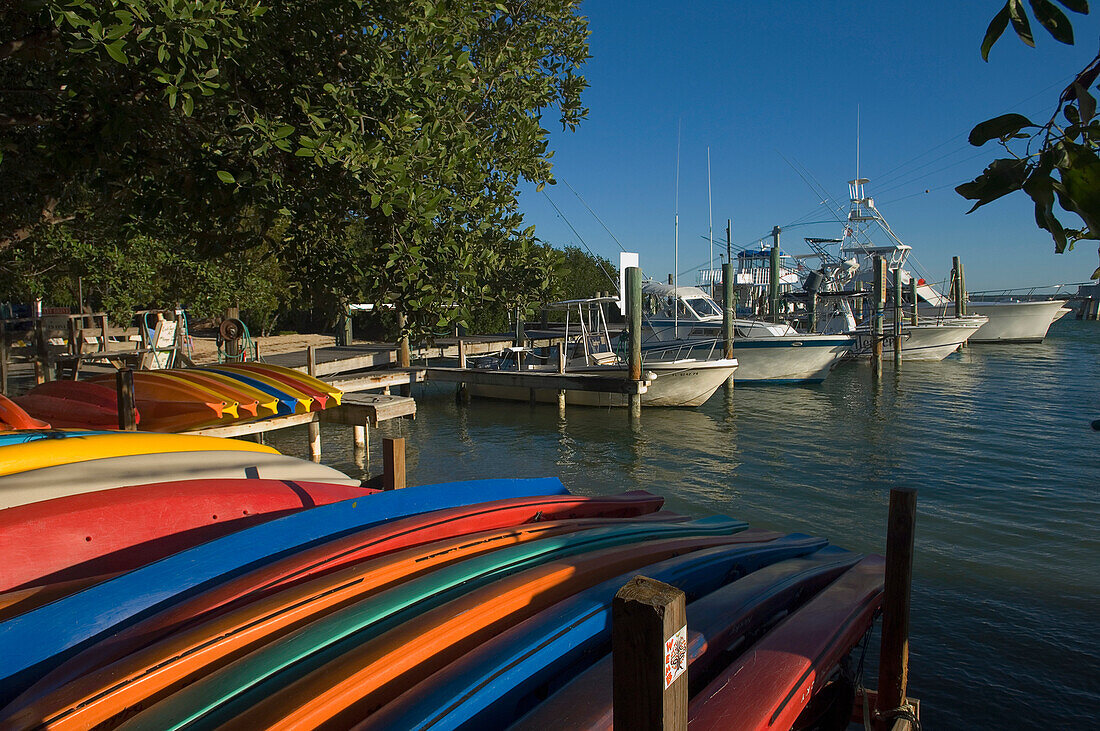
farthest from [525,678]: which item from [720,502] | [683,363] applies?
[683,363]

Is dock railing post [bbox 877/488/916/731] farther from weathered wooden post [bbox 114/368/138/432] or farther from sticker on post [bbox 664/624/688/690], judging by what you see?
weathered wooden post [bbox 114/368/138/432]

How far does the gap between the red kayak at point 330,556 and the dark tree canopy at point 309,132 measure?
1321 mm

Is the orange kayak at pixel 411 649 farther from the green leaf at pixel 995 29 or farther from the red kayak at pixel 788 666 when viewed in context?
the green leaf at pixel 995 29

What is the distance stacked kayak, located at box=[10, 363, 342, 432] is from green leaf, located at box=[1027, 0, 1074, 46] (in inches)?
328

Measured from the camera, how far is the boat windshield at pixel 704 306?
2930 cm

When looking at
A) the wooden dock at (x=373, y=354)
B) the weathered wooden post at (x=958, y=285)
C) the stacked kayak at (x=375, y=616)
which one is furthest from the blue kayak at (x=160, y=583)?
the weathered wooden post at (x=958, y=285)

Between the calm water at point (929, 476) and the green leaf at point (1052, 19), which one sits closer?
the green leaf at point (1052, 19)

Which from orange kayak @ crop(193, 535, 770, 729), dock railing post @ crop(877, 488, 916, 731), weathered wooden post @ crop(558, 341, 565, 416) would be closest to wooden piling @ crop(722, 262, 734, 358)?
weathered wooden post @ crop(558, 341, 565, 416)

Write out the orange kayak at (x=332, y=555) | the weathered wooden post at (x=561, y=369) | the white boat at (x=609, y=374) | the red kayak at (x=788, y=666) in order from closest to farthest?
the orange kayak at (x=332, y=555) → the red kayak at (x=788, y=666) → the weathered wooden post at (x=561, y=369) → the white boat at (x=609, y=374)

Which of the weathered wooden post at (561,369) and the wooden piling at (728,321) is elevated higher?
the wooden piling at (728,321)

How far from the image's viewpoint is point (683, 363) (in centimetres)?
1961

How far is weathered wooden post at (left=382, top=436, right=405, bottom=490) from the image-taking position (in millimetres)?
6148

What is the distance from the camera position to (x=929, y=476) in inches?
496

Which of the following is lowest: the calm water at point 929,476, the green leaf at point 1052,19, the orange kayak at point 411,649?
the calm water at point 929,476
